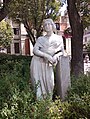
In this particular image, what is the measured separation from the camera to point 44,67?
15.8 feet

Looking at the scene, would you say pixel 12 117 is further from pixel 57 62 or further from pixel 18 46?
pixel 18 46

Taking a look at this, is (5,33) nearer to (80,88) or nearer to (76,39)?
(76,39)

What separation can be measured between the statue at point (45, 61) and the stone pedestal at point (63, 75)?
0.48 feet

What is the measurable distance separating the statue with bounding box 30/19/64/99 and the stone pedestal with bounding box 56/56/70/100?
0.14 m

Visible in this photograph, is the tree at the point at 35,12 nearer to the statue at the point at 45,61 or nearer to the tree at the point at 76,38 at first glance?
the tree at the point at 76,38

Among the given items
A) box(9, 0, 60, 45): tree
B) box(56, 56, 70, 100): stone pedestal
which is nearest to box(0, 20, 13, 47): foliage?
box(9, 0, 60, 45): tree

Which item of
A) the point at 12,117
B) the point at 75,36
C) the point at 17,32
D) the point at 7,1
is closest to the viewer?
the point at 12,117

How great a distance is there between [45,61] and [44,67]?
0.45 ft

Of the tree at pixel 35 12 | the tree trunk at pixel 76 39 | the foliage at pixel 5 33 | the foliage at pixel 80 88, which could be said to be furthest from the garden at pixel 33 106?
the foliage at pixel 5 33

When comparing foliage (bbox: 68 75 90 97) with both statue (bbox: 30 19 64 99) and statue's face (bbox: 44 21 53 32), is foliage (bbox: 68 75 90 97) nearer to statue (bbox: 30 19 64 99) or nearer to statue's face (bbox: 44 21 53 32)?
statue (bbox: 30 19 64 99)

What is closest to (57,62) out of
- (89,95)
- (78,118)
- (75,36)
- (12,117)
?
(89,95)

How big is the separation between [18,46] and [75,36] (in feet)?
118

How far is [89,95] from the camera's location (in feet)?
15.6

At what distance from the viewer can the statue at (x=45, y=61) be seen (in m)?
4.75
